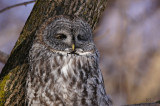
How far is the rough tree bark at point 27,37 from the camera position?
134 inches

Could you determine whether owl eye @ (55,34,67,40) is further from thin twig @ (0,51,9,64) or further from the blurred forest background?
the blurred forest background

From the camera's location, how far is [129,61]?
264 inches

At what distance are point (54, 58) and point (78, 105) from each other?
0.51 metres

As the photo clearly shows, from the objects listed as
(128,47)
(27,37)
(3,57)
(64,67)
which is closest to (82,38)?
(64,67)

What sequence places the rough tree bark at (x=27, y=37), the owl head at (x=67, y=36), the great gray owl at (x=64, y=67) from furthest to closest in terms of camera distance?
1. the rough tree bark at (x=27, y=37)
2. the owl head at (x=67, y=36)
3. the great gray owl at (x=64, y=67)

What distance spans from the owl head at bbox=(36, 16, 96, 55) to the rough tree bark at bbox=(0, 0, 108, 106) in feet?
1.20

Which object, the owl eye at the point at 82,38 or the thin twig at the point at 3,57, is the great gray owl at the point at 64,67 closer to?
the owl eye at the point at 82,38

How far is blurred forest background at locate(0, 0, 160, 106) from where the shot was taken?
638 cm

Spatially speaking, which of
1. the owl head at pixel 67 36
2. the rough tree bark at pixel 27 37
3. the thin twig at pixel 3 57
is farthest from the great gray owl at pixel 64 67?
the thin twig at pixel 3 57

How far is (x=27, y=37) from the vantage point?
3.60m

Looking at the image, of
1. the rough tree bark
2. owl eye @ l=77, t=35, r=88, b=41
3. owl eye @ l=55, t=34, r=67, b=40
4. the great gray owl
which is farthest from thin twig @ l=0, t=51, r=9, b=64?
owl eye @ l=77, t=35, r=88, b=41

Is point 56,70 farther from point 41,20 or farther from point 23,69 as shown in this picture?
point 41,20

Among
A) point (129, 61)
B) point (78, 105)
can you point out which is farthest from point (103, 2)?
point (129, 61)

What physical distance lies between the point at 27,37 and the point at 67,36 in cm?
63
